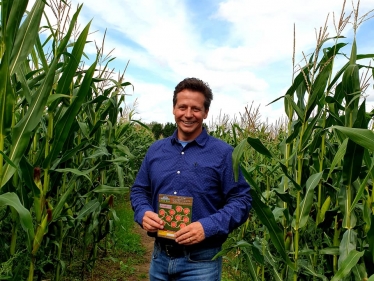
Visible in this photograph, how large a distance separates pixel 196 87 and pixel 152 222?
86 cm

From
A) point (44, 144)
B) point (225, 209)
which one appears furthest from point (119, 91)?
point (225, 209)

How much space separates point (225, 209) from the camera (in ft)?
Result: 7.10

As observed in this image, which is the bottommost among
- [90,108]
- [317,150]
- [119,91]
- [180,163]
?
[180,163]

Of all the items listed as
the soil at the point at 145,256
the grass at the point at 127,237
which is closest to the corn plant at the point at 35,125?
the soil at the point at 145,256

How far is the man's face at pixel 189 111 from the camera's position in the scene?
225 cm

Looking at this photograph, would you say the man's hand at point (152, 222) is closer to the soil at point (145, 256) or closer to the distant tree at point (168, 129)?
the soil at point (145, 256)

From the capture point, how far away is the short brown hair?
2260 mm

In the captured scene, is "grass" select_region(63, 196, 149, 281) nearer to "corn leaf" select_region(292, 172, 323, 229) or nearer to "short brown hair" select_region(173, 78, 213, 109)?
"short brown hair" select_region(173, 78, 213, 109)

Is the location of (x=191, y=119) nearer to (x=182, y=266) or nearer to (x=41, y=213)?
(x=182, y=266)

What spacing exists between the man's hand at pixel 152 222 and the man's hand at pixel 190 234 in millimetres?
124

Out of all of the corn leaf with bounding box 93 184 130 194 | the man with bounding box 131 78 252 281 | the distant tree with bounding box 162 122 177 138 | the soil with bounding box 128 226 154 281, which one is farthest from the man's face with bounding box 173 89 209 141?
the distant tree with bounding box 162 122 177 138

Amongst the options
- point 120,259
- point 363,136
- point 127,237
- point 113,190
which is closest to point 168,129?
point 127,237

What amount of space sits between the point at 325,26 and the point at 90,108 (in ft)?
6.77

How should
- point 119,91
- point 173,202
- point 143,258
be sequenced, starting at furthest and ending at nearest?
point 143,258
point 119,91
point 173,202
